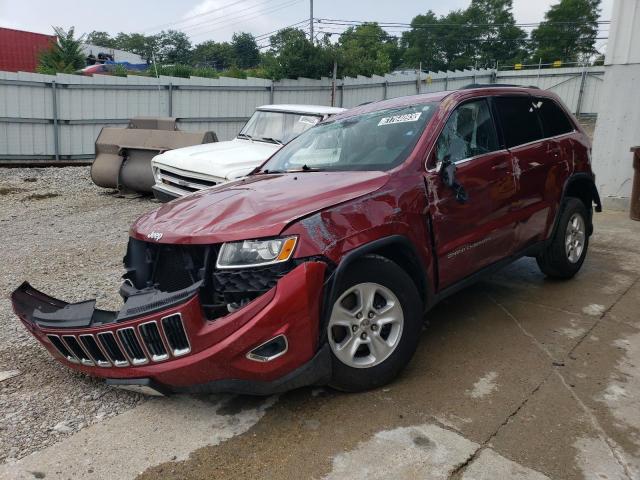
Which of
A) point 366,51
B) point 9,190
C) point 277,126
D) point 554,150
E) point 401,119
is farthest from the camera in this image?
point 366,51

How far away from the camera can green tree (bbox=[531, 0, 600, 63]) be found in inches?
2564

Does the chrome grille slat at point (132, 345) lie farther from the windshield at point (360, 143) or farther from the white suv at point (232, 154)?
the white suv at point (232, 154)

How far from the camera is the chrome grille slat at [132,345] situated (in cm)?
281

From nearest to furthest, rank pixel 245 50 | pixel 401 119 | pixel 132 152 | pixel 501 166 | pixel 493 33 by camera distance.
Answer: pixel 401 119
pixel 501 166
pixel 132 152
pixel 493 33
pixel 245 50

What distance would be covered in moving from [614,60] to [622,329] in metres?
6.07

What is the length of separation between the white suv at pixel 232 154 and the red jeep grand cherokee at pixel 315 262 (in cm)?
308

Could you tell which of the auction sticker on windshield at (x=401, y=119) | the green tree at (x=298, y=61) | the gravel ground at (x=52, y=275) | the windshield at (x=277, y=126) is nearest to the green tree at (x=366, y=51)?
the green tree at (x=298, y=61)

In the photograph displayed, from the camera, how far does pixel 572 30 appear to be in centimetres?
6538

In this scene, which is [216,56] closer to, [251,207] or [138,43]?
[138,43]

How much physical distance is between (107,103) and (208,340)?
13.8 meters

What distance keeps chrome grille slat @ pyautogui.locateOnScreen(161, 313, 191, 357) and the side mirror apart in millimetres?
1898

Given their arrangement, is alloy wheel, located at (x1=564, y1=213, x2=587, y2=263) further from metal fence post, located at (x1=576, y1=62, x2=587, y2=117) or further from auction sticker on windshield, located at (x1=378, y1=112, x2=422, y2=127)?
metal fence post, located at (x1=576, y1=62, x2=587, y2=117)

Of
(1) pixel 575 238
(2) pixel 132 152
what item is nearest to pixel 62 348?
(1) pixel 575 238

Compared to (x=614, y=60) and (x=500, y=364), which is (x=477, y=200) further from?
(x=614, y=60)
